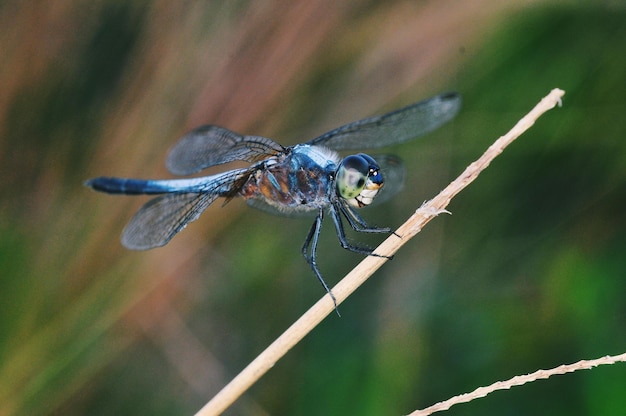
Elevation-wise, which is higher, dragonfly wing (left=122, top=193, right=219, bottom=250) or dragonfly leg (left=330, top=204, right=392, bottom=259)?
dragonfly wing (left=122, top=193, right=219, bottom=250)

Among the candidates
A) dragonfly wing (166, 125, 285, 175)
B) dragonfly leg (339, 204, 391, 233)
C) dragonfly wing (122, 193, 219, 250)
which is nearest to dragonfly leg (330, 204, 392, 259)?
dragonfly leg (339, 204, 391, 233)

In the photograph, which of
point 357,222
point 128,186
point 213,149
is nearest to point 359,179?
point 357,222

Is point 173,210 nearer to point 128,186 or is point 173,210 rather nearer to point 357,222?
point 128,186

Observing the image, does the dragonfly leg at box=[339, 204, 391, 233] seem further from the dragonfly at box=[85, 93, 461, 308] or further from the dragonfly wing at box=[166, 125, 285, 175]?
the dragonfly wing at box=[166, 125, 285, 175]

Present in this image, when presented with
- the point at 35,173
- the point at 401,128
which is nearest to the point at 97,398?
the point at 35,173

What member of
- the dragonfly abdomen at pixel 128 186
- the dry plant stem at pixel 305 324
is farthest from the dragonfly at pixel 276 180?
the dry plant stem at pixel 305 324

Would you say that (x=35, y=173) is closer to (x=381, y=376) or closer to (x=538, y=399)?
(x=381, y=376)
